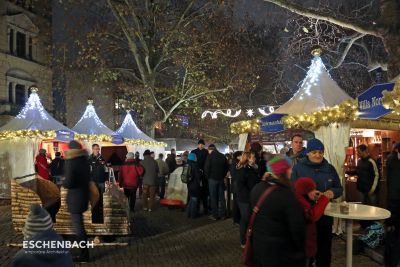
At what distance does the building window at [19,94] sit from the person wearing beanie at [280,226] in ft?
88.5

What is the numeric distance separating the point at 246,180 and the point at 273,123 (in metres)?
4.98

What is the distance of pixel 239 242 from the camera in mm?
8930

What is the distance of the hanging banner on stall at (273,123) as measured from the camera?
40.8ft

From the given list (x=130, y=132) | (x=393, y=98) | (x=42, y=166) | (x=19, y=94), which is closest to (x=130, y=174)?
(x=42, y=166)

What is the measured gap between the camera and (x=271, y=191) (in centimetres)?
412

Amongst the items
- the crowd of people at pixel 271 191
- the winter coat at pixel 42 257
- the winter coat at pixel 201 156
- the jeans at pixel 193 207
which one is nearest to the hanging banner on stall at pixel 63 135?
the crowd of people at pixel 271 191

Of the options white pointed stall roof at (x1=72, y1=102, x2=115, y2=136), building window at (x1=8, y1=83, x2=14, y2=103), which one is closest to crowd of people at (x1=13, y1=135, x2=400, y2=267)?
white pointed stall roof at (x1=72, y1=102, x2=115, y2=136)

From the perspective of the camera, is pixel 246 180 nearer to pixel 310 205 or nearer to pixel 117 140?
pixel 310 205

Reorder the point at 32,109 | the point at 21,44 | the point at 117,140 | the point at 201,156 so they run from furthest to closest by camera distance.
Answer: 1. the point at 21,44
2. the point at 117,140
3. the point at 32,109
4. the point at 201,156

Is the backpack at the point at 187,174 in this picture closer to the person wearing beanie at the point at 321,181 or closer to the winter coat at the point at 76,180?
the winter coat at the point at 76,180

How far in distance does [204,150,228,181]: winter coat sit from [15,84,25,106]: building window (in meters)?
20.6

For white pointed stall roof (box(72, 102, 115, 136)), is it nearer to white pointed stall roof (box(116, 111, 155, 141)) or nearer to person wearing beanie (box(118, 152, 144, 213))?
white pointed stall roof (box(116, 111, 155, 141))

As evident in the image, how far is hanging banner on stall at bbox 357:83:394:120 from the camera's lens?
795cm

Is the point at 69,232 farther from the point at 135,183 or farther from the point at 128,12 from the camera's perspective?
the point at 128,12
